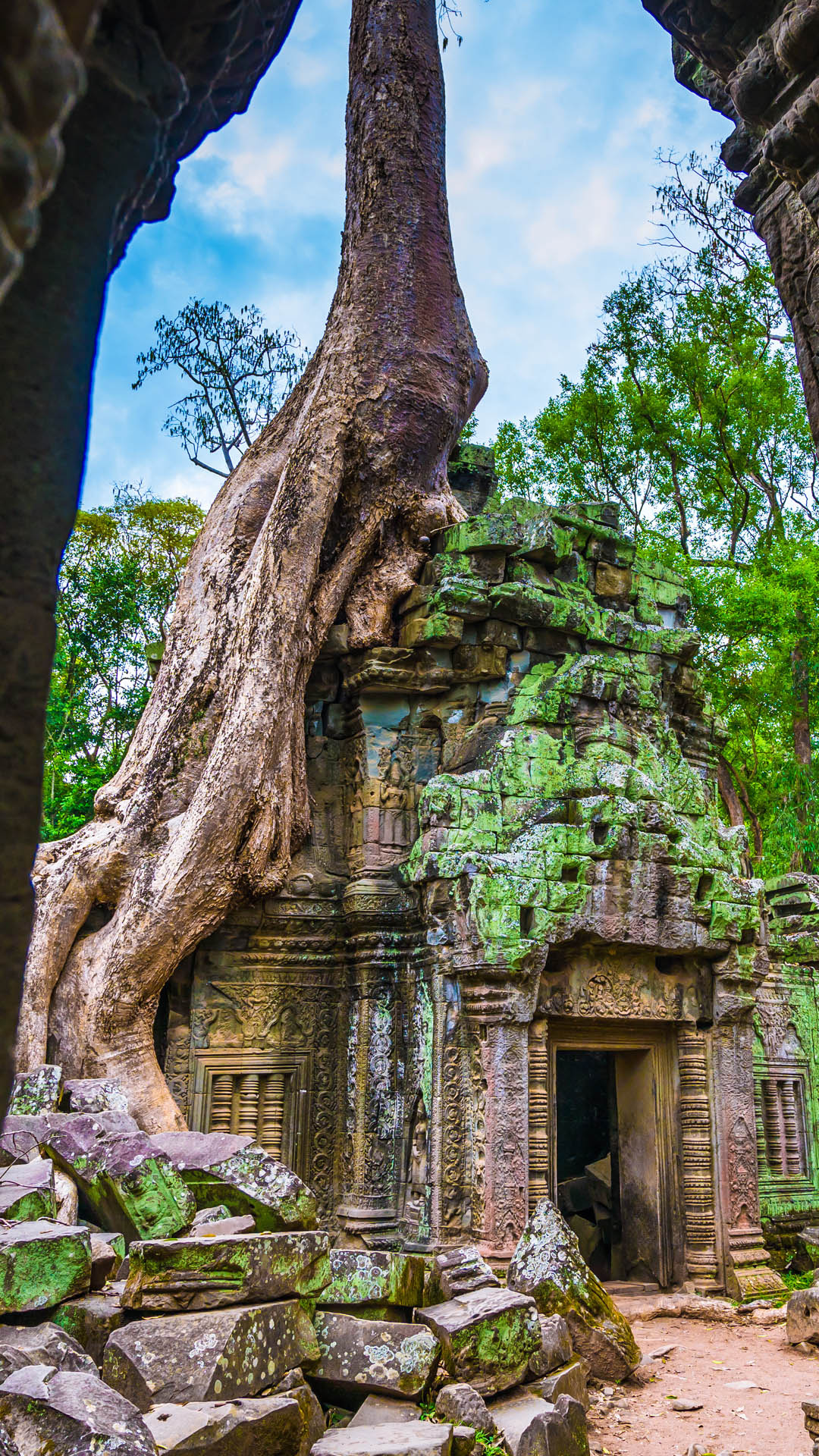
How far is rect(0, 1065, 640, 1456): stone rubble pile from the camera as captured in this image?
128 inches

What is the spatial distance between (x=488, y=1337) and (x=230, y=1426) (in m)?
1.44

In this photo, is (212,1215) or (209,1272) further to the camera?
(212,1215)

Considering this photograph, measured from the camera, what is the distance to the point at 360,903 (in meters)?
7.54

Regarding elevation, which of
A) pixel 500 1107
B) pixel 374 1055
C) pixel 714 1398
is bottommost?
pixel 714 1398

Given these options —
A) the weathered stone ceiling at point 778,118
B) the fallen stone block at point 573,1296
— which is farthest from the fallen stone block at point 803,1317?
the weathered stone ceiling at point 778,118

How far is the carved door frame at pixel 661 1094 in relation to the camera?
7.29 metres

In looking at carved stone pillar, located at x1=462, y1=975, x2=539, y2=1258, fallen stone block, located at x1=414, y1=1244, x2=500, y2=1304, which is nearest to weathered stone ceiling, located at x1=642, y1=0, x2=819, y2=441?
fallen stone block, located at x1=414, y1=1244, x2=500, y2=1304

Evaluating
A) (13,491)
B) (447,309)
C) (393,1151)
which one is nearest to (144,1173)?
(393,1151)

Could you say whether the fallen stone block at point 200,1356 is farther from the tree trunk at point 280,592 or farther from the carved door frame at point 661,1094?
the carved door frame at point 661,1094

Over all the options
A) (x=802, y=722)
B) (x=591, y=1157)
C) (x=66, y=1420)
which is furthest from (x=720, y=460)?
(x=66, y=1420)

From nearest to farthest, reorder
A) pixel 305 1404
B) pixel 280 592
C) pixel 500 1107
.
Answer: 1. pixel 305 1404
2. pixel 500 1107
3. pixel 280 592

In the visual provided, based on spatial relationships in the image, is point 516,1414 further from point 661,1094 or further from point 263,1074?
point 661,1094

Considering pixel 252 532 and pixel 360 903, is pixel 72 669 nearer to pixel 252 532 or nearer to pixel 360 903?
pixel 252 532

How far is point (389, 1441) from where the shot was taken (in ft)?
11.5
